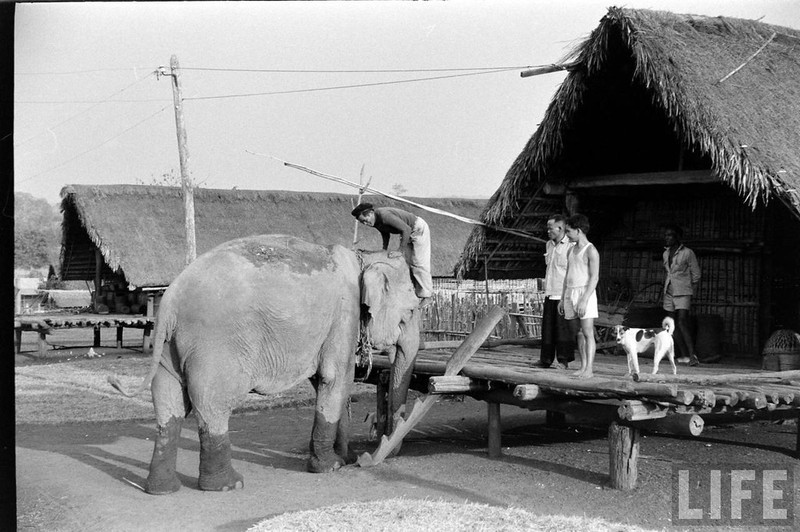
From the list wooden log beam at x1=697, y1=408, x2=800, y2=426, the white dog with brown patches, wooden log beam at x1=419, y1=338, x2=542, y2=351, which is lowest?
wooden log beam at x1=697, y1=408, x2=800, y2=426

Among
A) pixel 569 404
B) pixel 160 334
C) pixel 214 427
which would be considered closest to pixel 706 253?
pixel 569 404

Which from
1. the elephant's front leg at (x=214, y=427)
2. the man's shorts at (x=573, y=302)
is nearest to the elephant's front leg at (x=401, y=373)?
the man's shorts at (x=573, y=302)

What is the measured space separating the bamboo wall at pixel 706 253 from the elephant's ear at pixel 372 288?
500cm

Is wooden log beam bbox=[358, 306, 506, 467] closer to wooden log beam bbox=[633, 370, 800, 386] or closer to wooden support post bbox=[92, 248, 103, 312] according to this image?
wooden log beam bbox=[633, 370, 800, 386]

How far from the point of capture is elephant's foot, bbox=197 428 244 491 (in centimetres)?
→ 738

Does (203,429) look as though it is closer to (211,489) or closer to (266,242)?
(211,489)

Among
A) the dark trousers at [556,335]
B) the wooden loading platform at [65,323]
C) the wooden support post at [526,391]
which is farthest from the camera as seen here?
the wooden loading platform at [65,323]

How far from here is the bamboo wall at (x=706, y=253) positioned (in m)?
11.8

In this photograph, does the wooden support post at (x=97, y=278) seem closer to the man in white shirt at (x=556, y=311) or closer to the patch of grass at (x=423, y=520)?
the man in white shirt at (x=556, y=311)

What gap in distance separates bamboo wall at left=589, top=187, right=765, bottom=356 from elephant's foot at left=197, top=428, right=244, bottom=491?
6710 mm

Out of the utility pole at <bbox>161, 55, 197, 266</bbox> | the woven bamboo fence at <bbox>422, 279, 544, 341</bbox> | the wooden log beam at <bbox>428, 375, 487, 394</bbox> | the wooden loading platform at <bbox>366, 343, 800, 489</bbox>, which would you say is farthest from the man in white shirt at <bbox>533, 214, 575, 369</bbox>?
the utility pole at <bbox>161, 55, 197, 266</bbox>

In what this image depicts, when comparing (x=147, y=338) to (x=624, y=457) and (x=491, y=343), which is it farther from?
(x=624, y=457)

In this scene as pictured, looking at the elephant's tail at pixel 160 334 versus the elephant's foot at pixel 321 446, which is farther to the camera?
the elephant's foot at pixel 321 446
